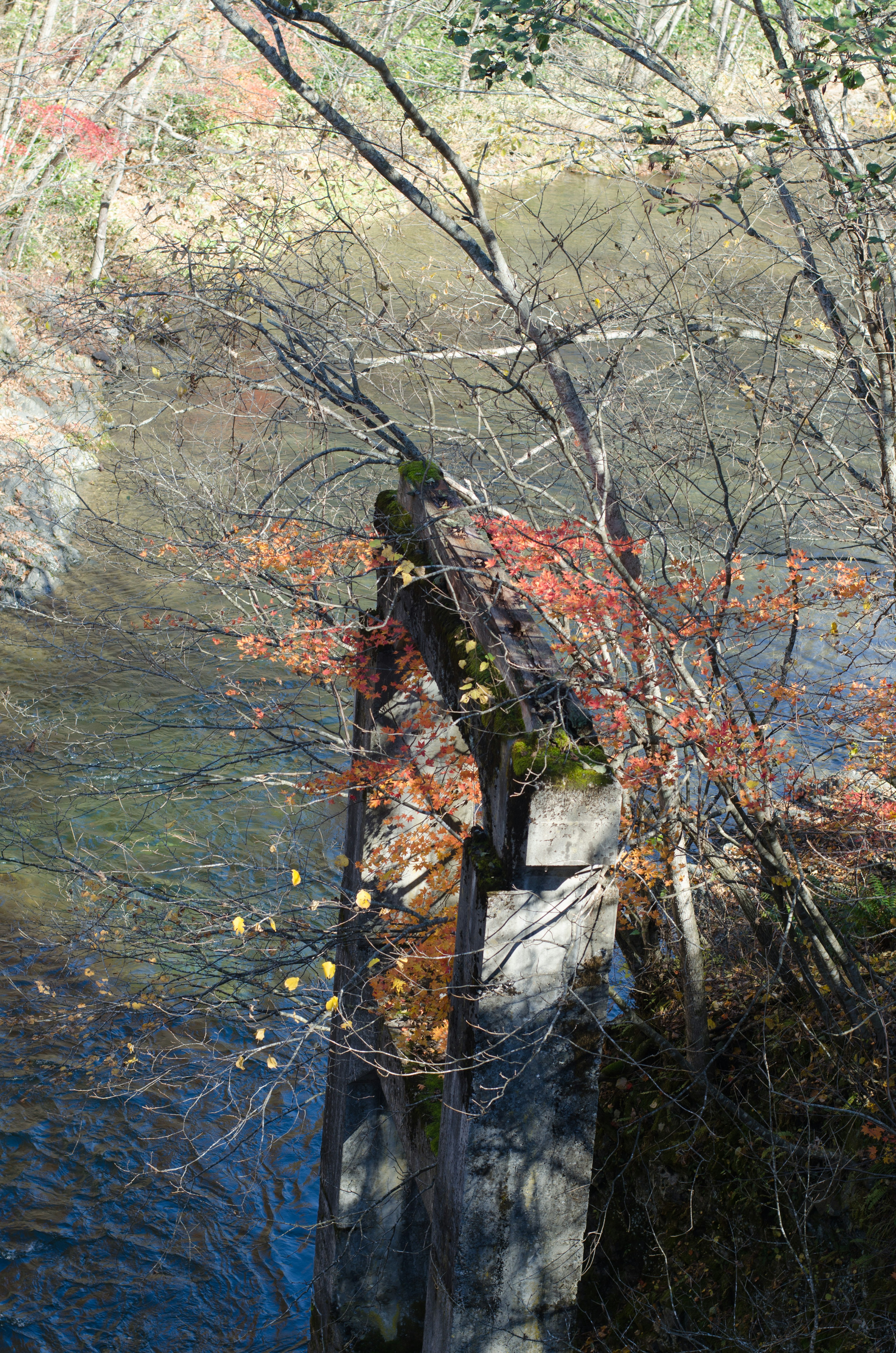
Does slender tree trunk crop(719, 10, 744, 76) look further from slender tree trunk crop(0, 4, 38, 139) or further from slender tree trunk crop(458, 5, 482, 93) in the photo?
slender tree trunk crop(0, 4, 38, 139)

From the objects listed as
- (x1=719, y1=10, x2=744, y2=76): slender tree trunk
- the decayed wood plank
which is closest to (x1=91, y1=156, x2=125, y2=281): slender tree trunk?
(x1=719, y1=10, x2=744, y2=76): slender tree trunk

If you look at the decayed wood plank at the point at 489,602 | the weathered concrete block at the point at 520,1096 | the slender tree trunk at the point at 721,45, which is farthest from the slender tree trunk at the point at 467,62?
the weathered concrete block at the point at 520,1096

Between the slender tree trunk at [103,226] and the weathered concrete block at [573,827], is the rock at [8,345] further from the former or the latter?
the weathered concrete block at [573,827]

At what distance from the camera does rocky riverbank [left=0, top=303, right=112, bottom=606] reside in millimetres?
17125

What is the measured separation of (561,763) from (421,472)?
3304 millimetres

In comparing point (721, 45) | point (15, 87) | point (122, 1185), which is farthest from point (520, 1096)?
point (15, 87)

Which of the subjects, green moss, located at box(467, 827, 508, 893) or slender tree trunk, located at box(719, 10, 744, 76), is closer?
green moss, located at box(467, 827, 508, 893)

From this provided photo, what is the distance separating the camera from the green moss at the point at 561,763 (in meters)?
5.25

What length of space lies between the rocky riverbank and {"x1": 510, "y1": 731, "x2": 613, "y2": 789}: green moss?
11269mm

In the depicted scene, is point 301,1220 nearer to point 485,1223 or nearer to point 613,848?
point 485,1223

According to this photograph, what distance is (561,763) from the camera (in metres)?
5.31

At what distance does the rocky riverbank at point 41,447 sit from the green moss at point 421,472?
27.3 feet

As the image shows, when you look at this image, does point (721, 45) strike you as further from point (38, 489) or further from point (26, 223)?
point (26, 223)

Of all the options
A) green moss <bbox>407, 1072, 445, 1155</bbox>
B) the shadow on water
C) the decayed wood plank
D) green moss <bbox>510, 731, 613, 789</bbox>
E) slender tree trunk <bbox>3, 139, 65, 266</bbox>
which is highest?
slender tree trunk <bbox>3, 139, 65, 266</bbox>
